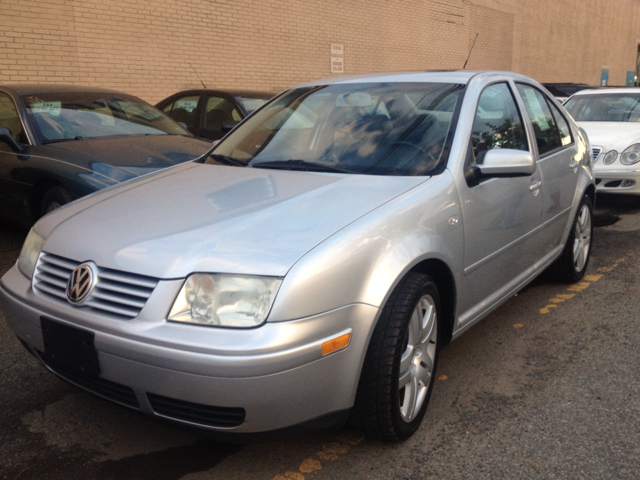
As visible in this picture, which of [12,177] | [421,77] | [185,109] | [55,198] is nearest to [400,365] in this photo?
[421,77]

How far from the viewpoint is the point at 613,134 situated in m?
7.73

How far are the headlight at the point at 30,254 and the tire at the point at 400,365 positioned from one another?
1.52 meters

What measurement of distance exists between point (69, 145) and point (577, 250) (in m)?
4.42

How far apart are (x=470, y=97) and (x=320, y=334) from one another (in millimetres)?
1829

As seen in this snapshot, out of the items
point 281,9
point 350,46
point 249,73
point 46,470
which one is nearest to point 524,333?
point 46,470

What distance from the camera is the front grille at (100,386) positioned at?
2.23 meters

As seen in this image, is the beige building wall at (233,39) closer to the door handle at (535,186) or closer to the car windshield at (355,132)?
the car windshield at (355,132)

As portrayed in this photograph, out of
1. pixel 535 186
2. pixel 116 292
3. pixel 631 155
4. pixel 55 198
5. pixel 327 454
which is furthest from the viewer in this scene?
pixel 631 155

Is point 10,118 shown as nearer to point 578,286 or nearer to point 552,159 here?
→ point 552,159

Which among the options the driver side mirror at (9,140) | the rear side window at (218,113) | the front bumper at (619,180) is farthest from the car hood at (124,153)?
the front bumper at (619,180)

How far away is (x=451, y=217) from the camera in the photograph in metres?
2.82

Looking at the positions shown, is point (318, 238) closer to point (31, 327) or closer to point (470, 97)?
point (31, 327)

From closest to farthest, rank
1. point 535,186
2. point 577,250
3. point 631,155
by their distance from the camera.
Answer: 1. point 535,186
2. point 577,250
3. point 631,155

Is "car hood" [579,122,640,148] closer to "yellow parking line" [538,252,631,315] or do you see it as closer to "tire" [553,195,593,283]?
"yellow parking line" [538,252,631,315]
